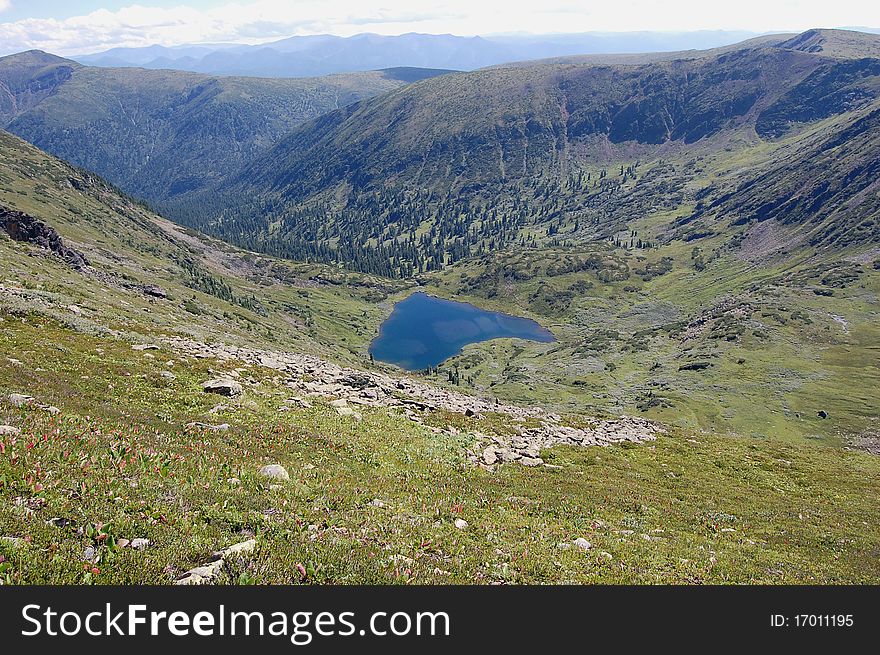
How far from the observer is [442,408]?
147 ft

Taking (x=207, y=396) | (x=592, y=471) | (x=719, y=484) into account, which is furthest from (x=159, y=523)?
(x=719, y=484)

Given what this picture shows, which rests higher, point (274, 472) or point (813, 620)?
point (813, 620)

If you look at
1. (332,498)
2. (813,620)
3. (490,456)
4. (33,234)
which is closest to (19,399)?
(332,498)

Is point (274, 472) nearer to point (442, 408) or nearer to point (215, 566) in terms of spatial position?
point (215, 566)

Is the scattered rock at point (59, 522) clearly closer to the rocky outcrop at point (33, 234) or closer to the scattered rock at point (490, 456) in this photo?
the scattered rock at point (490, 456)

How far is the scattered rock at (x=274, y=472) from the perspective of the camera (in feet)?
65.9

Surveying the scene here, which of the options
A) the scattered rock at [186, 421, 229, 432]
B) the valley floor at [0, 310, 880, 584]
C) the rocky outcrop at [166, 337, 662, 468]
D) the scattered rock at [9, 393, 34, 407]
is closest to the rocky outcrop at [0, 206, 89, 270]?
the rocky outcrop at [166, 337, 662, 468]

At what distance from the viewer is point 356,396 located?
4259cm

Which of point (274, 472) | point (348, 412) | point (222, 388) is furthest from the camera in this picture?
point (348, 412)

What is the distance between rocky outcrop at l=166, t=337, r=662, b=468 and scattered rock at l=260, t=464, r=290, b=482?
13.7m

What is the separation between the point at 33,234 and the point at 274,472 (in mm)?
123796

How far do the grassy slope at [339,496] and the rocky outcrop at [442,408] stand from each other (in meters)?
2.01

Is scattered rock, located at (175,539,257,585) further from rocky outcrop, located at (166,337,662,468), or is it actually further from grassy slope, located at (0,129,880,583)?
rocky outcrop, located at (166,337,662,468)

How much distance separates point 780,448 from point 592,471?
32768 mm
